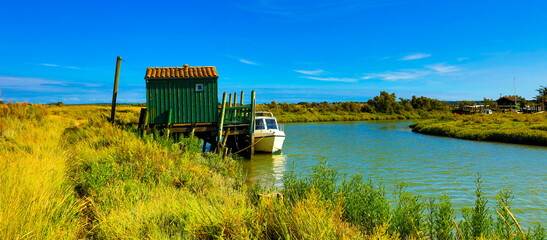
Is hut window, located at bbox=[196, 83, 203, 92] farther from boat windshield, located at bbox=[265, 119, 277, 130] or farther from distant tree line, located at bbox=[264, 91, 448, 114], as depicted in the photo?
distant tree line, located at bbox=[264, 91, 448, 114]

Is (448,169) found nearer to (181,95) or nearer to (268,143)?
(268,143)

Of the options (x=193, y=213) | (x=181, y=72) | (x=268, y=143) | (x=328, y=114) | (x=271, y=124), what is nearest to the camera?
(x=193, y=213)

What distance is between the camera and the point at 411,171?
1340 cm

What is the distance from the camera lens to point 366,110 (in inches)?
3059

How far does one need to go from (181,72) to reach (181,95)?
46.5 inches

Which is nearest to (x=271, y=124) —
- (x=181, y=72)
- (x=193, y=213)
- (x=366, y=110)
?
(x=181, y=72)

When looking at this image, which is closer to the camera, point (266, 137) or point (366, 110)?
point (266, 137)

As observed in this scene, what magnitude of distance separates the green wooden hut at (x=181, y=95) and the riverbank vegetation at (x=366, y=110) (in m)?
45.4

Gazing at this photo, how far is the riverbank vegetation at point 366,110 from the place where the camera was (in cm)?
6562

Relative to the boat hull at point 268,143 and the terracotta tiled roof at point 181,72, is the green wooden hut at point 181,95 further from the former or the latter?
the boat hull at point 268,143

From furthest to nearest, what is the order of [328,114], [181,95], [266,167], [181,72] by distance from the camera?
[328,114] < [181,72] < [181,95] < [266,167]

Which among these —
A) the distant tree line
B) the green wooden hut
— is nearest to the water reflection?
the green wooden hut

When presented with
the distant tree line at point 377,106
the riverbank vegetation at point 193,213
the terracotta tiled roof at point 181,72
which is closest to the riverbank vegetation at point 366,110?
the distant tree line at point 377,106

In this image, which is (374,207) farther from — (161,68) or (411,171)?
(161,68)
